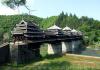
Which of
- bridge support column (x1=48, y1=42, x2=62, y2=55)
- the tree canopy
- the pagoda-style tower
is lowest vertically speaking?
bridge support column (x1=48, y1=42, x2=62, y2=55)

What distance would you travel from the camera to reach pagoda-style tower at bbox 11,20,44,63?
144ft

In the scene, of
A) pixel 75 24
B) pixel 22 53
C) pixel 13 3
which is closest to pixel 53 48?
pixel 22 53

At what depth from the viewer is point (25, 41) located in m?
47.7

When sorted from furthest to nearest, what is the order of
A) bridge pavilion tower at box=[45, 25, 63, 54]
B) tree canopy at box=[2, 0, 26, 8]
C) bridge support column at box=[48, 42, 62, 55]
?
bridge support column at box=[48, 42, 62, 55], bridge pavilion tower at box=[45, 25, 63, 54], tree canopy at box=[2, 0, 26, 8]

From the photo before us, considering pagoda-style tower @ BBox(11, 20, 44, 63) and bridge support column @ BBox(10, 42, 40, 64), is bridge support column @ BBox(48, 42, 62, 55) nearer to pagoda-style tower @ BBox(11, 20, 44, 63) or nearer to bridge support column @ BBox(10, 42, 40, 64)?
pagoda-style tower @ BBox(11, 20, 44, 63)

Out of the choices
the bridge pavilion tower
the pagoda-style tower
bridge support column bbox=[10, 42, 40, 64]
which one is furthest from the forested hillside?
bridge support column bbox=[10, 42, 40, 64]

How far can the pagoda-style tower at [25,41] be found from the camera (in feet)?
144

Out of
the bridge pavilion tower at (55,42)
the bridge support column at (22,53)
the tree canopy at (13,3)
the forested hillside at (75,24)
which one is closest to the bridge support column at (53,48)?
the bridge pavilion tower at (55,42)

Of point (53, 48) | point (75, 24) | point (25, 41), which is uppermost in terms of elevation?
point (75, 24)

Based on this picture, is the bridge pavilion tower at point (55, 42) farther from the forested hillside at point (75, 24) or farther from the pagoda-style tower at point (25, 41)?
the forested hillside at point (75, 24)

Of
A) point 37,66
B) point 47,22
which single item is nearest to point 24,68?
point 37,66

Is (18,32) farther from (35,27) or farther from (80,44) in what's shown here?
A: (80,44)

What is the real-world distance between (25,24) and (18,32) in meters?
2.20

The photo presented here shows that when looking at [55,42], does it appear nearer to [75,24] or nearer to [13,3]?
[13,3]
